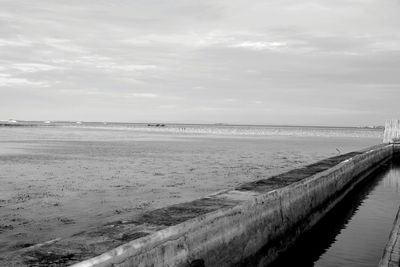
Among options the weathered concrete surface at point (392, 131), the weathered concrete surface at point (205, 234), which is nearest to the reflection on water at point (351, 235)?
the weathered concrete surface at point (205, 234)

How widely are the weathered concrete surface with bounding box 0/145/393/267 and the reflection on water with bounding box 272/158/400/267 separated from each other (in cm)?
31

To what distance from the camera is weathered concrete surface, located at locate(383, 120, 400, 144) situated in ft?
111

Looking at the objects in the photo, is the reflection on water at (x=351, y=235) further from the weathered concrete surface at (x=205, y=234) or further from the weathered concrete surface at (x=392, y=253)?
the weathered concrete surface at (x=392, y=253)

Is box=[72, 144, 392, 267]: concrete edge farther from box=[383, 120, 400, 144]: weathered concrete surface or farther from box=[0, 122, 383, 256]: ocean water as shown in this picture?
box=[383, 120, 400, 144]: weathered concrete surface

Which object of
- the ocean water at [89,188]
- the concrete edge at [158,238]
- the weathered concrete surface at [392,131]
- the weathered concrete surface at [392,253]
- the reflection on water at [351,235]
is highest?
the weathered concrete surface at [392,131]

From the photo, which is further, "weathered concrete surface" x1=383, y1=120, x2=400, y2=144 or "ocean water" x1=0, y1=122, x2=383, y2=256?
"weathered concrete surface" x1=383, y1=120, x2=400, y2=144

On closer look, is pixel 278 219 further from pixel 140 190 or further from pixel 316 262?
pixel 140 190

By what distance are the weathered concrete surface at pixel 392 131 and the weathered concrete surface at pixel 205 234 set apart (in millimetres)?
27603

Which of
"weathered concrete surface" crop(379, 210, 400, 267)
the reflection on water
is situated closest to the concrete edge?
the reflection on water

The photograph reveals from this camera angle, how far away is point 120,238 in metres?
4.15

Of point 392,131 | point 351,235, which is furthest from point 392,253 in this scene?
point 392,131

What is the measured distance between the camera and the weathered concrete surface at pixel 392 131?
3371cm

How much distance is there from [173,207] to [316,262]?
2779 millimetres

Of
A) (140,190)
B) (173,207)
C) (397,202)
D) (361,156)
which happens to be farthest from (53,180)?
(361,156)
